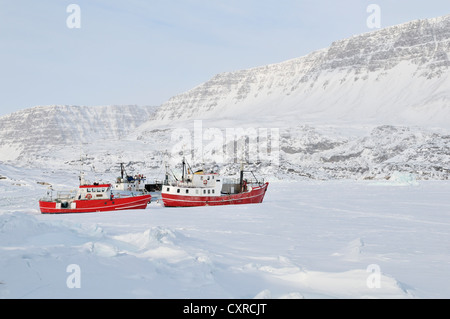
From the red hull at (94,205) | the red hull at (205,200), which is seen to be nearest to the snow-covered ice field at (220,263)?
the red hull at (94,205)

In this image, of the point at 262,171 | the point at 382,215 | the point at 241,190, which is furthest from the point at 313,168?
the point at 382,215

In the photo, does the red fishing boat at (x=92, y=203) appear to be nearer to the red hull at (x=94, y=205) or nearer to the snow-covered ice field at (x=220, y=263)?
the red hull at (x=94, y=205)

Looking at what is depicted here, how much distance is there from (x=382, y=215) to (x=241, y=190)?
19.2m

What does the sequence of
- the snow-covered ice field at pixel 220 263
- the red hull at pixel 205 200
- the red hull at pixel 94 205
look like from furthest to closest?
the red hull at pixel 205 200 < the red hull at pixel 94 205 < the snow-covered ice field at pixel 220 263

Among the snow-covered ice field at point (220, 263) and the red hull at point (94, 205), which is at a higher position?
the snow-covered ice field at point (220, 263)

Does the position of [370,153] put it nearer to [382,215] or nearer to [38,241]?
[382,215]

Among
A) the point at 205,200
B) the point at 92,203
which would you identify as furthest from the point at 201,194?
the point at 92,203

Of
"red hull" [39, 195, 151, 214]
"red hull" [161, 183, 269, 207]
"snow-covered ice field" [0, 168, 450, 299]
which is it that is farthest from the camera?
"red hull" [161, 183, 269, 207]

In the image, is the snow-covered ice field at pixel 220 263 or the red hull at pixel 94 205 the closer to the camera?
the snow-covered ice field at pixel 220 263

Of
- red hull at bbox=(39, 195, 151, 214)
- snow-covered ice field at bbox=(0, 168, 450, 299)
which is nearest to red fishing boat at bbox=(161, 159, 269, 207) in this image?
red hull at bbox=(39, 195, 151, 214)

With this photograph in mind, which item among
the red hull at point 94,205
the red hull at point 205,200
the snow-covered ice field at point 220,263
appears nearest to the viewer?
the snow-covered ice field at point 220,263

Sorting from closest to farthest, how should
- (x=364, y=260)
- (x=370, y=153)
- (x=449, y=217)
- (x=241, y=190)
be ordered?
(x=364, y=260), (x=449, y=217), (x=241, y=190), (x=370, y=153)

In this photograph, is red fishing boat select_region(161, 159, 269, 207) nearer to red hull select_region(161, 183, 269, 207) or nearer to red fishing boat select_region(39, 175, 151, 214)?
red hull select_region(161, 183, 269, 207)

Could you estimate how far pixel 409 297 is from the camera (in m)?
9.63
